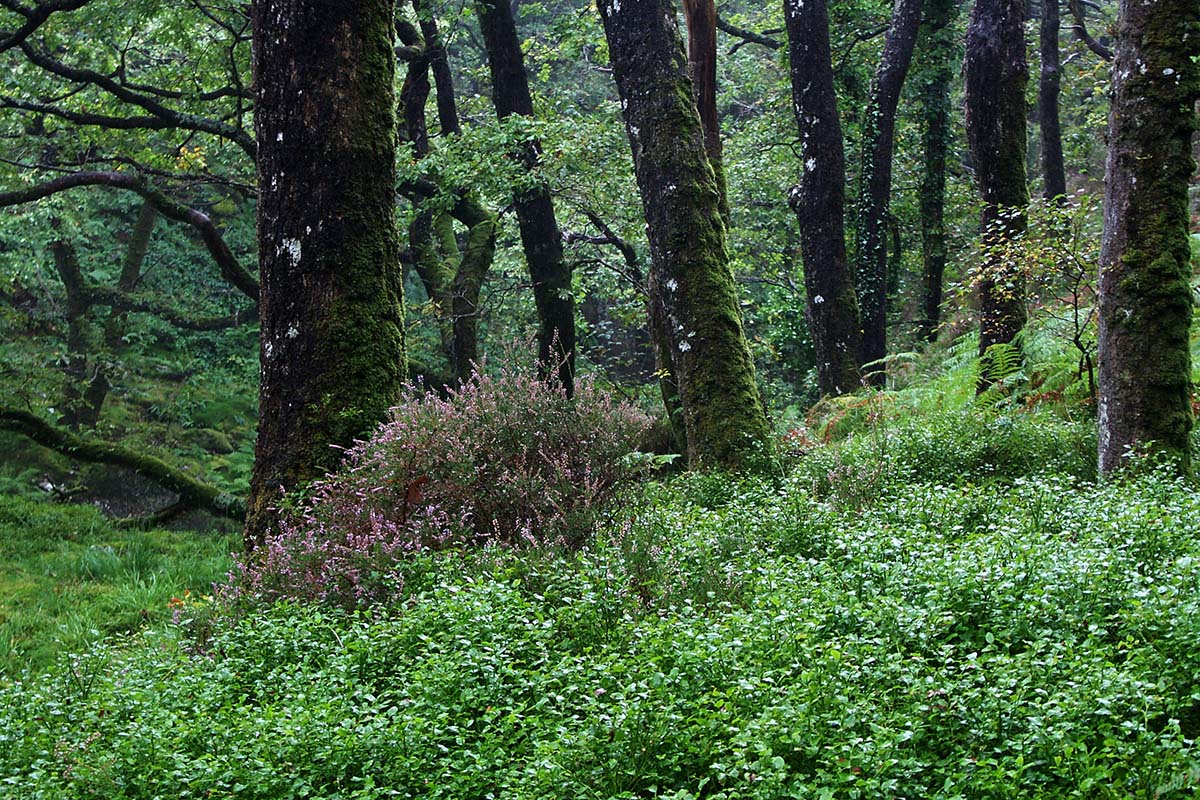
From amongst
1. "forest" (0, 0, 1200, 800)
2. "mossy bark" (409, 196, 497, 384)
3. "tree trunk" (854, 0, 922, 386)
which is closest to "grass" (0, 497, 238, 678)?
"forest" (0, 0, 1200, 800)

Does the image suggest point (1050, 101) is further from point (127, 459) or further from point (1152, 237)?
point (127, 459)

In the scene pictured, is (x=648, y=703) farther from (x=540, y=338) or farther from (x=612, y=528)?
(x=540, y=338)

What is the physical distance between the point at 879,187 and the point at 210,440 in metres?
13.3

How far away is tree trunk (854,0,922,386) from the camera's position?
581 inches

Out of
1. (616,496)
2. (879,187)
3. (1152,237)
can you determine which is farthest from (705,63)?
(616,496)

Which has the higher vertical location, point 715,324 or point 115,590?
point 715,324

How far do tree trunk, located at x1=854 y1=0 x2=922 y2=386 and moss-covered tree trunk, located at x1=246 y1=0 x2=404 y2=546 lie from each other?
9608mm

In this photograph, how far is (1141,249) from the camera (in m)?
6.41

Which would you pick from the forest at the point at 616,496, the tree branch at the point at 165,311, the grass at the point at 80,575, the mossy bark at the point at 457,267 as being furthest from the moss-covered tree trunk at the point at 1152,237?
the tree branch at the point at 165,311

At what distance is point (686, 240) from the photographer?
8.62 m

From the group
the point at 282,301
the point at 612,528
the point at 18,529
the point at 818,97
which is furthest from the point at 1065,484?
the point at 18,529

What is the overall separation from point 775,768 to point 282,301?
476 centimetres

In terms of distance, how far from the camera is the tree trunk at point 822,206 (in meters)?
13.0

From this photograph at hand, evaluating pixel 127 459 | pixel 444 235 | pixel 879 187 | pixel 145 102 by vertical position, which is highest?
pixel 145 102
